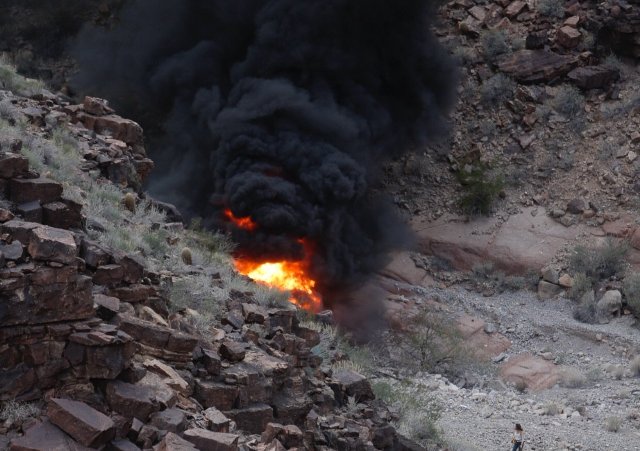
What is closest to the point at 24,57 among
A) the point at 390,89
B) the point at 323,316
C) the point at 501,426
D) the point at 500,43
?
the point at 390,89

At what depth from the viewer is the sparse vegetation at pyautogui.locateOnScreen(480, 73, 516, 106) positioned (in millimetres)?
25453

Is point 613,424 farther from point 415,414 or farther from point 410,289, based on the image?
point 410,289

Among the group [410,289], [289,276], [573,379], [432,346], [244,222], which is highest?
[573,379]

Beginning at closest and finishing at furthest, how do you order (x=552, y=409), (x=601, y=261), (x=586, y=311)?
1. (x=552, y=409)
2. (x=586, y=311)
3. (x=601, y=261)

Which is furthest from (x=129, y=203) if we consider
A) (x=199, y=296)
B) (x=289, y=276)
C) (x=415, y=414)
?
(x=289, y=276)

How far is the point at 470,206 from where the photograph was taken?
76.5 feet

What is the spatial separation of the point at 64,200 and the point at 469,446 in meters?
6.99

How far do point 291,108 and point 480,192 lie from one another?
5.76 m

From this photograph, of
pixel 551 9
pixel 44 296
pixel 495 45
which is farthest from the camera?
pixel 495 45

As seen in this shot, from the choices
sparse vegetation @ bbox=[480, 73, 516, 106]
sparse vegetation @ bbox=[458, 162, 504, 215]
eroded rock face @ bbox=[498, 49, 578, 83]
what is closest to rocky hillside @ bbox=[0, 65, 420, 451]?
sparse vegetation @ bbox=[458, 162, 504, 215]

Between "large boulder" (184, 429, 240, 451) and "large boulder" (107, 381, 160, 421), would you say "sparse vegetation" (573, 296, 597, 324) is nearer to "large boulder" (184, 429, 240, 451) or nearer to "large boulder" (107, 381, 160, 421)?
"large boulder" (184, 429, 240, 451)

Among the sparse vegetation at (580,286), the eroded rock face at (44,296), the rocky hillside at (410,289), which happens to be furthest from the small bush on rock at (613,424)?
the eroded rock face at (44,296)

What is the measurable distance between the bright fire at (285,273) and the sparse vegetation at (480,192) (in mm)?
4996

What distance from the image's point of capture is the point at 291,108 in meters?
22.2
